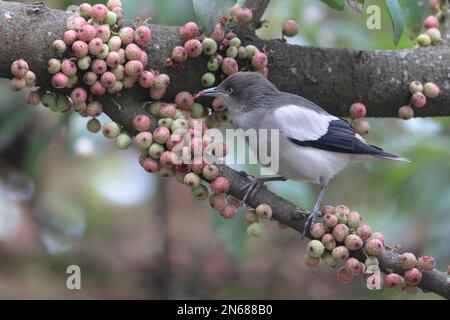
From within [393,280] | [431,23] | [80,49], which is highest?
[431,23]

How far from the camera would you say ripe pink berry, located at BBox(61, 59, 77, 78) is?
10.4 ft

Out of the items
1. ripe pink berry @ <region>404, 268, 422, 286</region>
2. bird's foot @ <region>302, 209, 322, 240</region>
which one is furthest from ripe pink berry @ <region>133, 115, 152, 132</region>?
ripe pink berry @ <region>404, 268, 422, 286</region>

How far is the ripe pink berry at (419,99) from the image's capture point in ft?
11.9

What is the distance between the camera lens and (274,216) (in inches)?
127

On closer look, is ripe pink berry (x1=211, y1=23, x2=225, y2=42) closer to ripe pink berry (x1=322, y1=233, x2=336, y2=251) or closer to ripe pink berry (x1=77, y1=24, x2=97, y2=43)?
ripe pink berry (x1=77, y1=24, x2=97, y2=43)

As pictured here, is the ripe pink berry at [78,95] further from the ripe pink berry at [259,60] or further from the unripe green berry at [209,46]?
the ripe pink berry at [259,60]

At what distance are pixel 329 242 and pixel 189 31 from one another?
3.60ft

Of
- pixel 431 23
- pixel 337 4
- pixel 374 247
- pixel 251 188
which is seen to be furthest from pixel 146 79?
pixel 431 23

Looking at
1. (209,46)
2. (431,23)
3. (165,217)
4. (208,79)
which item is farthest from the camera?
(165,217)

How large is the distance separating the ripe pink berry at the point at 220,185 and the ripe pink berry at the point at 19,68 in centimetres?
89

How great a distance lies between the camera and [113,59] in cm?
319

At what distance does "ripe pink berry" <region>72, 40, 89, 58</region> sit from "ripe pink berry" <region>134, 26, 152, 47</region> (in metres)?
0.23

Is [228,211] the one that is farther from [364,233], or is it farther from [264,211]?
[364,233]

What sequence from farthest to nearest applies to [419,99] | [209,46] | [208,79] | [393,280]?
[419,99]
[208,79]
[209,46]
[393,280]
